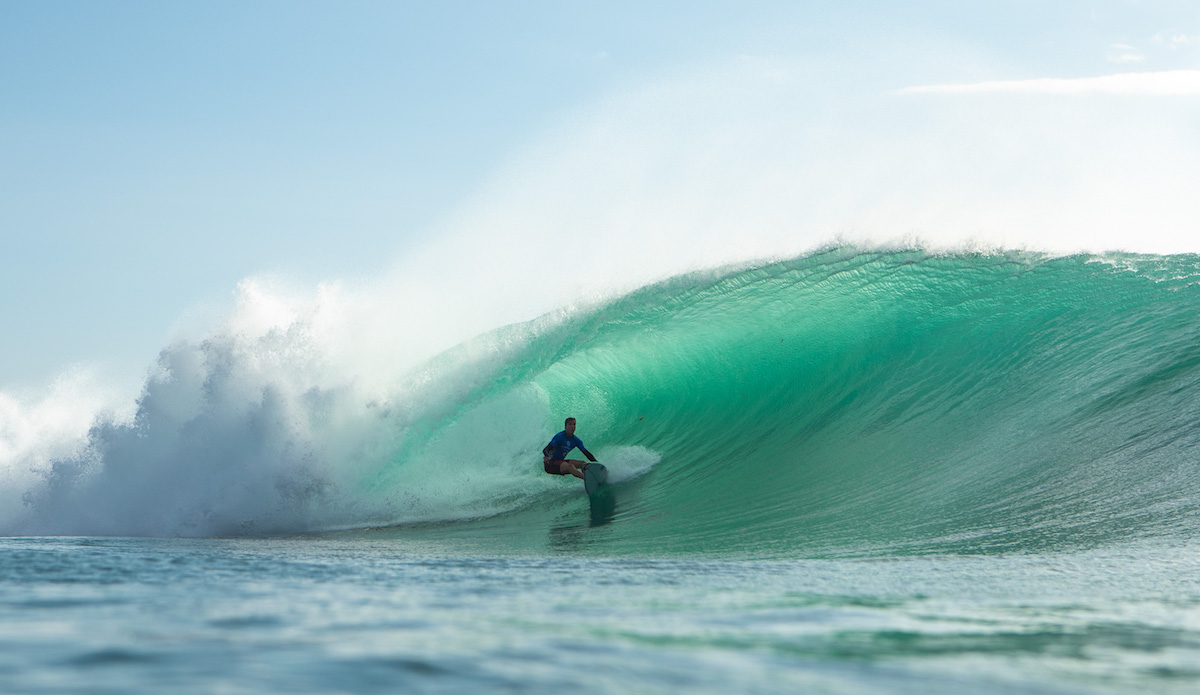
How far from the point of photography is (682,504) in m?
7.79

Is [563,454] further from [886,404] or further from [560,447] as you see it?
[886,404]

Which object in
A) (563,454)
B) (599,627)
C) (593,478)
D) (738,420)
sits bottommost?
(599,627)

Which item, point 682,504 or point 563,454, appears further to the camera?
point 563,454

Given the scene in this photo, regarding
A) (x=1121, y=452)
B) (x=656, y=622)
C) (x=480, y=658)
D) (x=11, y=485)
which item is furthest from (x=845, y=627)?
(x=11, y=485)

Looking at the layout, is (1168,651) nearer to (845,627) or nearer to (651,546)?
(845,627)

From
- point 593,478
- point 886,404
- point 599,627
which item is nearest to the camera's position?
point 599,627

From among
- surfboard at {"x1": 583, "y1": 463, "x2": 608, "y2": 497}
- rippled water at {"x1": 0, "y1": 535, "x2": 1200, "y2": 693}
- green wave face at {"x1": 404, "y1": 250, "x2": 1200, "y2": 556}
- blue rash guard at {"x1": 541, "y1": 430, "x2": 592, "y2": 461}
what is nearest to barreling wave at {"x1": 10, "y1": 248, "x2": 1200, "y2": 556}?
green wave face at {"x1": 404, "y1": 250, "x2": 1200, "y2": 556}

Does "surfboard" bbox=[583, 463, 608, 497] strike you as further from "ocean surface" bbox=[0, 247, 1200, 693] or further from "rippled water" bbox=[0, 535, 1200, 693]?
"rippled water" bbox=[0, 535, 1200, 693]

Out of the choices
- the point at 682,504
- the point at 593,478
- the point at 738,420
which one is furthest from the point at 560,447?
the point at 738,420

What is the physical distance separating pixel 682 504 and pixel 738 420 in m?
2.76

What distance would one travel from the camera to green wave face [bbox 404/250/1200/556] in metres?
5.98

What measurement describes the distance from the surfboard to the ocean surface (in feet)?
0.65

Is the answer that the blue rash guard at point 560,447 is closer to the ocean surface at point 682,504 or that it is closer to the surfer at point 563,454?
the surfer at point 563,454

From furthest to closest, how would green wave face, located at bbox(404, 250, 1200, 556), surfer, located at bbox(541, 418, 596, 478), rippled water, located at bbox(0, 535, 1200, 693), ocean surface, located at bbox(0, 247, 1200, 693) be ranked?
surfer, located at bbox(541, 418, 596, 478) < green wave face, located at bbox(404, 250, 1200, 556) < ocean surface, located at bbox(0, 247, 1200, 693) < rippled water, located at bbox(0, 535, 1200, 693)
